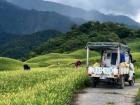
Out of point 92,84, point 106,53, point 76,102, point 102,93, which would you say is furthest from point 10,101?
point 106,53

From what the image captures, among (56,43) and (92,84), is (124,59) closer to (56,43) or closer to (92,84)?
(92,84)

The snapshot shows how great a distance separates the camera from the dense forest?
128750mm

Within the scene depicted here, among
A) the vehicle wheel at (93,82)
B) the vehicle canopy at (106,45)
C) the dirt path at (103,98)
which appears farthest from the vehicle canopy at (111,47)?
the dirt path at (103,98)

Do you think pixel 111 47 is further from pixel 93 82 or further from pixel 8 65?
pixel 8 65

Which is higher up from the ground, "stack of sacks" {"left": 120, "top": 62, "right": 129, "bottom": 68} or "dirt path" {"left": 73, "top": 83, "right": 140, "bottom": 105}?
"stack of sacks" {"left": 120, "top": 62, "right": 129, "bottom": 68}

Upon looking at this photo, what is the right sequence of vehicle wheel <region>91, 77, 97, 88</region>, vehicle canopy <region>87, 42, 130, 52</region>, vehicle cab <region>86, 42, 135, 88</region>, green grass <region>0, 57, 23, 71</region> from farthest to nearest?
green grass <region>0, 57, 23, 71</region> < vehicle canopy <region>87, 42, 130, 52</region> < vehicle wheel <region>91, 77, 97, 88</region> < vehicle cab <region>86, 42, 135, 88</region>

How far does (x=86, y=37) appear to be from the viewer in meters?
134

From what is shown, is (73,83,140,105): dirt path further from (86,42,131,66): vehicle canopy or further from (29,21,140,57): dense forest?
(29,21,140,57): dense forest

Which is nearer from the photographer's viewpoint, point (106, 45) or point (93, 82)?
point (93, 82)

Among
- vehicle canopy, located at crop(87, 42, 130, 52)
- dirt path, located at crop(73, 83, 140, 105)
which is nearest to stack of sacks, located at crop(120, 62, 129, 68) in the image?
vehicle canopy, located at crop(87, 42, 130, 52)

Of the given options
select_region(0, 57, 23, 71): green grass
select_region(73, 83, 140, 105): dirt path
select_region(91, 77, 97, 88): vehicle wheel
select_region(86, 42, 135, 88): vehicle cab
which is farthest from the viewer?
select_region(0, 57, 23, 71): green grass

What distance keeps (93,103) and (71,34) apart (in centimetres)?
A: 12786

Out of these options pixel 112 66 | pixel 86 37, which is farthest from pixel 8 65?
pixel 86 37

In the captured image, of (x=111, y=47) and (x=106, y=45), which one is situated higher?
(x=106, y=45)
